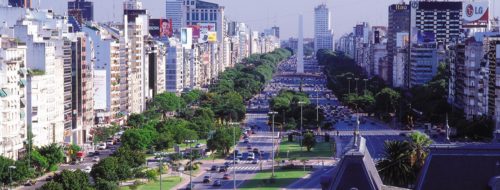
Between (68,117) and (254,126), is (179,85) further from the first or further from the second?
(68,117)

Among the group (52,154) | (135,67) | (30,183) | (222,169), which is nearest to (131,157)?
(52,154)

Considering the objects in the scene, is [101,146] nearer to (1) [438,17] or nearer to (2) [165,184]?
(2) [165,184]

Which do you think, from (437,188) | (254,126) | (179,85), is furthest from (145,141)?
(179,85)

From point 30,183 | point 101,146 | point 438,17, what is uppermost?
point 438,17

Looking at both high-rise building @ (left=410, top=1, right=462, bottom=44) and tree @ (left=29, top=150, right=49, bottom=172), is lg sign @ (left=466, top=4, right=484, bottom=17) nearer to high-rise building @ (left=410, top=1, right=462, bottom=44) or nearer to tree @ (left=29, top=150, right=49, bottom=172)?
high-rise building @ (left=410, top=1, right=462, bottom=44)

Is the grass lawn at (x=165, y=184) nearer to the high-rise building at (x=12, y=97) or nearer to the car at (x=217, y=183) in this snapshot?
the car at (x=217, y=183)

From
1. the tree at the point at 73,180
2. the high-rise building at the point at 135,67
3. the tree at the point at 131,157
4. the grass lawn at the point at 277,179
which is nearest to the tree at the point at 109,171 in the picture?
the tree at the point at 131,157
